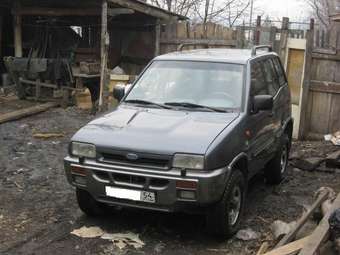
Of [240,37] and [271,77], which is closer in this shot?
[271,77]

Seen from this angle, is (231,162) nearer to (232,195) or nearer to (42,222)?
(232,195)

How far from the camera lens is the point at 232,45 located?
12.1 meters

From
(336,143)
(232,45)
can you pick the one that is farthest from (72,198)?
(232,45)

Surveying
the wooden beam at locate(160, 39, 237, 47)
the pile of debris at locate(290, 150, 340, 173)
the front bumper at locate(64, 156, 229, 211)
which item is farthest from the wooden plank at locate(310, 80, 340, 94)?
the front bumper at locate(64, 156, 229, 211)

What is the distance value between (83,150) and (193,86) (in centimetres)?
157

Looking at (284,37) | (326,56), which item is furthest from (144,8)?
(326,56)

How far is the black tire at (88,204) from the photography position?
5.49 meters

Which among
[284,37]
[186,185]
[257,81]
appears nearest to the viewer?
[186,185]

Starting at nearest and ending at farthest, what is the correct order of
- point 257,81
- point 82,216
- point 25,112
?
point 82,216 < point 257,81 < point 25,112

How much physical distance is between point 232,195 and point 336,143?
5137 mm

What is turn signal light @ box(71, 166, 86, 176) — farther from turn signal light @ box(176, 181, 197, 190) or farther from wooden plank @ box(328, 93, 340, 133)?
wooden plank @ box(328, 93, 340, 133)

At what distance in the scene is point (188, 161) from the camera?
15.3 ft

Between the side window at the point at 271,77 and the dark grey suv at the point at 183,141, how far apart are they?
8.1 inches

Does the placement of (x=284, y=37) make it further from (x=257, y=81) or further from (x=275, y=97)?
(x=257, y=81)
